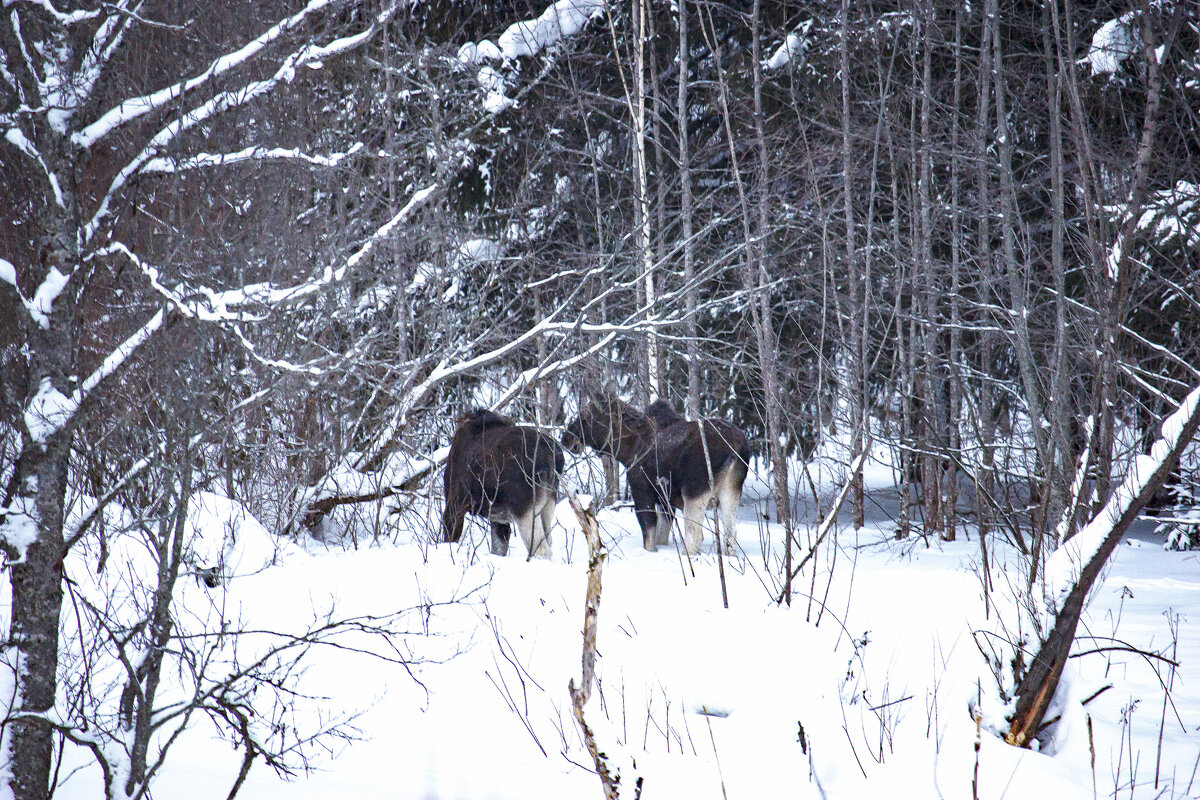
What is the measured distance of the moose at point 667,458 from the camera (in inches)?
304

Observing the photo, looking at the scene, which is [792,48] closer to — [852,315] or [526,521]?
[852,315]

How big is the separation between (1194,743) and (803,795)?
6.09ft

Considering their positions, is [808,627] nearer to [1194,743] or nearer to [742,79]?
[1194,743]

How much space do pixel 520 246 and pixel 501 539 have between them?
652 centimetres

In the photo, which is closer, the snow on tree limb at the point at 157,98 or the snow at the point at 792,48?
the snow on tree limb at the point at 157,98

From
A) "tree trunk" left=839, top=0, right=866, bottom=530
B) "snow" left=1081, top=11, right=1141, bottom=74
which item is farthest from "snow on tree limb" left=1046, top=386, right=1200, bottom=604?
"snow" left=1081, top=11, right=1141, bottom=74

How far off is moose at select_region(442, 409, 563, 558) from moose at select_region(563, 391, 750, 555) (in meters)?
0.73

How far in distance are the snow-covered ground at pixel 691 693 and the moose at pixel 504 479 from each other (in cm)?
48

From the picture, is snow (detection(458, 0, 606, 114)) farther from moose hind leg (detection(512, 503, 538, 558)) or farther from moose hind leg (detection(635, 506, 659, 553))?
moose hind leg (detection(512, 503, 538, 558))

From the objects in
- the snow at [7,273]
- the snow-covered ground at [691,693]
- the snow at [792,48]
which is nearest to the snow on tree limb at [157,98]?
the snow at [7,273]

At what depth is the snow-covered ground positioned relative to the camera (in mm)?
3934

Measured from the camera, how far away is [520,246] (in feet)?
42.3

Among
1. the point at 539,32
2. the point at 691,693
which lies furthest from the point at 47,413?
the point at 539,32

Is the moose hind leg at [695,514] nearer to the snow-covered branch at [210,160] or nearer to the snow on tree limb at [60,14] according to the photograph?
the snow-covered branch at [210,160]
